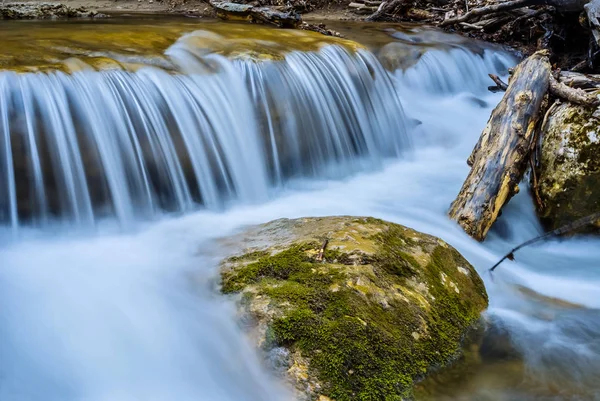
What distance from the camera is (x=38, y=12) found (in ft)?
29.3

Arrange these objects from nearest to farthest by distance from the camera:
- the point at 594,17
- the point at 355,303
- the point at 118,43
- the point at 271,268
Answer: the point at 355,303 < the point at 271,268 < the point at 118,43 < the point at 594,17

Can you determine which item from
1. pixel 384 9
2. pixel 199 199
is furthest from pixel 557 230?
pixel 384 9

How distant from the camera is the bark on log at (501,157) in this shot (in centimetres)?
440

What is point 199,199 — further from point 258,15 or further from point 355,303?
point 258,15

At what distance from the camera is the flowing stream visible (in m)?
2.72

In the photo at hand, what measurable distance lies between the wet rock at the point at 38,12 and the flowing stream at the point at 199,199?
153 centimetres

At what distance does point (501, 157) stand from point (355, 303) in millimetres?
2474

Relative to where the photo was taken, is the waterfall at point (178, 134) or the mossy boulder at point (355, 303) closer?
the mossy boulder at point (355, 303)

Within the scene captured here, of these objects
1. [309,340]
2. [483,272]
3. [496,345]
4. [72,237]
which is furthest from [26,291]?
[483,272]

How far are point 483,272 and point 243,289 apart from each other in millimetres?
1982

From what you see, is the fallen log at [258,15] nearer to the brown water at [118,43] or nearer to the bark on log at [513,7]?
the brown water at [118,43]

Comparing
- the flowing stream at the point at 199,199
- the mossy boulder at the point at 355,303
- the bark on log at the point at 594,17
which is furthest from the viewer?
the bark on log at the point at 594,17

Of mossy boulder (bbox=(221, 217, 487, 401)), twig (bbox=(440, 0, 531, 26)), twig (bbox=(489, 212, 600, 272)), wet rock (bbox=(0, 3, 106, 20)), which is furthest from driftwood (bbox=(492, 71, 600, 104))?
wet rock (bbox=(0, 3, 106, 20))

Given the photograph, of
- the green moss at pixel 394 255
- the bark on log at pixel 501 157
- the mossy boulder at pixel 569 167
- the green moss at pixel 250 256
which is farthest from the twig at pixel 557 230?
the green moss at pixel 250 256
